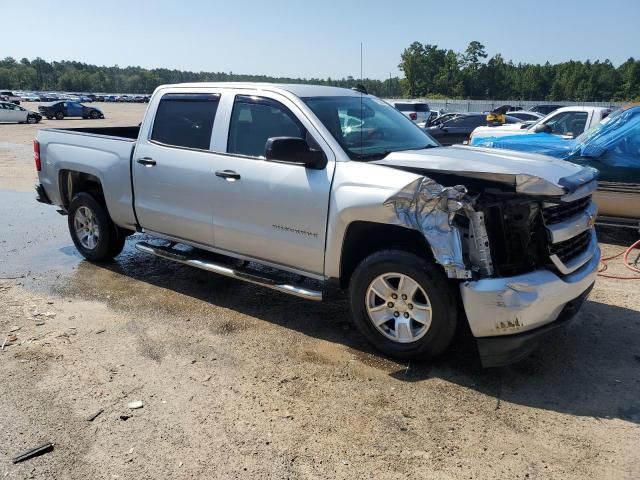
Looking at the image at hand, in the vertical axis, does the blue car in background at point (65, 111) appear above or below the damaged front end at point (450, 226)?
above

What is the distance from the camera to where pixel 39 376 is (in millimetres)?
4035

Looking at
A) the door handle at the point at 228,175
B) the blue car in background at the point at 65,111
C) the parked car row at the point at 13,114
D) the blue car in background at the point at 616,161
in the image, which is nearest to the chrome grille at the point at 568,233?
the door handle at the point at 228,175

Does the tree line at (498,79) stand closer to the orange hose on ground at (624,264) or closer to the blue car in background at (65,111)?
the blue car in background at (65,111)

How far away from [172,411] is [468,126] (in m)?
20.0

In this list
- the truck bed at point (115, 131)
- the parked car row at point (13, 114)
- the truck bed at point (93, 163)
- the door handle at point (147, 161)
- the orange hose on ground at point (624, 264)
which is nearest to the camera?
the door handle at point (147, 161)

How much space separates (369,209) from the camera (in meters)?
4.04

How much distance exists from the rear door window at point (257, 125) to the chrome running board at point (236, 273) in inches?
40.9

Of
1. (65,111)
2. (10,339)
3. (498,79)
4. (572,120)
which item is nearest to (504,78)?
(498,79)

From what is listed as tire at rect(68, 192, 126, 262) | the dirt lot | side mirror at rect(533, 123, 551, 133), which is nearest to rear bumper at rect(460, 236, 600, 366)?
the dirt lot

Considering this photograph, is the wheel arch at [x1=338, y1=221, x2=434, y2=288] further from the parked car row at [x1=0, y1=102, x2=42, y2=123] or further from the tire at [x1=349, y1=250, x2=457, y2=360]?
the parked car row at [x1=0, y1=102, x2=42, y2=123]

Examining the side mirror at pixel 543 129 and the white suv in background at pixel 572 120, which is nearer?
the side mirror at pixel 543 129

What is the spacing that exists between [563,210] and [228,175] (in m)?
2.68

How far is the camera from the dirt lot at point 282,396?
3.07 metres

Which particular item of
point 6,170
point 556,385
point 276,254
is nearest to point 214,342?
point 276,254
